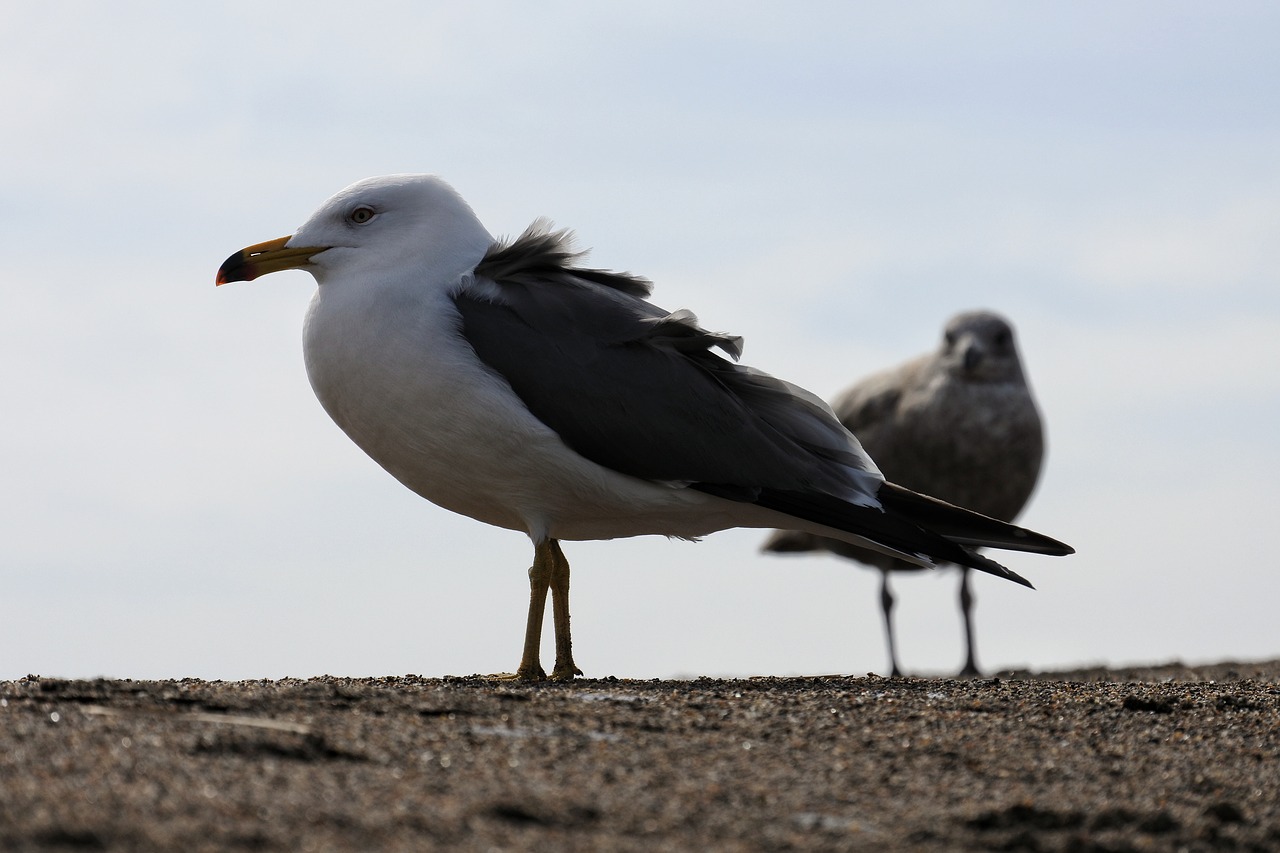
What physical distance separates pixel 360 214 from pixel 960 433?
888 centimetres

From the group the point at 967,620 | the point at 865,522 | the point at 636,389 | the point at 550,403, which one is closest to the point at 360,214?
the point at 550,403

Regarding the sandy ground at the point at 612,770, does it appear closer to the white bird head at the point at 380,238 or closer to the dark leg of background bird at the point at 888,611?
the white bird head at the point at 380,238

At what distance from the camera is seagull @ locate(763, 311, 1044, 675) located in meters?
14.6

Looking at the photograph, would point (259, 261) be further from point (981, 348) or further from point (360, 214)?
point (981, 348)

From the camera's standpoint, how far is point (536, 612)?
21.0 feet

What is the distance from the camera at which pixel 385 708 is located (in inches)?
182

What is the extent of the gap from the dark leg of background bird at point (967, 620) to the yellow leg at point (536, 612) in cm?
879

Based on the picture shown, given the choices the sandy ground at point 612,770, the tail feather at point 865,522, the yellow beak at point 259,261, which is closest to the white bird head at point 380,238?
the yellow beak at point 259,261

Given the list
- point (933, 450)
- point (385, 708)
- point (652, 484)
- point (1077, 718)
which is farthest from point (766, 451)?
point (933, 450)

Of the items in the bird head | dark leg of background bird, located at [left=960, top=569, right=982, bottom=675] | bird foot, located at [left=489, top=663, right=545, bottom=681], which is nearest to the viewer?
bird foot, located at [left=489, top=663, right=545, bottom=681]

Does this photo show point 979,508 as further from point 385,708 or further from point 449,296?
point 385,708

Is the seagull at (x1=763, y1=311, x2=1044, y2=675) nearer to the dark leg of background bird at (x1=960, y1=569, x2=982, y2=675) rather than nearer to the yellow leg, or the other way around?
the dark leg of background bird at (x1=960, y1=569, x2=982, y2=675)

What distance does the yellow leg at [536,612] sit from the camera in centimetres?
630

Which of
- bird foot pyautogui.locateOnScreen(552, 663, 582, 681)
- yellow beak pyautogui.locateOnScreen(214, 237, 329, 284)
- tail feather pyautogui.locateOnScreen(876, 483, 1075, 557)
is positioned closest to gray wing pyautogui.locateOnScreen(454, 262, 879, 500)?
tail feather pyautogui.locateOnScreen(876, 483, 1075, 557)
